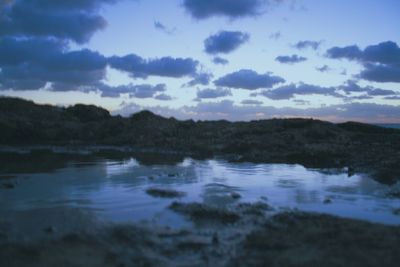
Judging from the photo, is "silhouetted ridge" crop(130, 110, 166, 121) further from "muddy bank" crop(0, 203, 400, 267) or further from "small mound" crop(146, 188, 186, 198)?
"muddy bank" crop(0, 203, 400, 267)

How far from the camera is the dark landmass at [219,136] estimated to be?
18.3 meters

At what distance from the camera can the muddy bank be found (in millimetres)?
5508

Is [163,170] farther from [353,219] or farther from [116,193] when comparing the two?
[353,219]

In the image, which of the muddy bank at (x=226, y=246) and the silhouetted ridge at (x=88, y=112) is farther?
the silhouetted ridge at (x=88, y=112)

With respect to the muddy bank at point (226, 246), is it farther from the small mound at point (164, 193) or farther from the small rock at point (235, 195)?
the small mound at point (164, 193)

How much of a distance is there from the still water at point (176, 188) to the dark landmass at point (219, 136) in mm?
2921

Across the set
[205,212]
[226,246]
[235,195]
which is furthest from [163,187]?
Result: [226,246]

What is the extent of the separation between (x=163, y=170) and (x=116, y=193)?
4.74 meters

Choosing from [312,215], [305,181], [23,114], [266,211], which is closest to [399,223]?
[312,215]

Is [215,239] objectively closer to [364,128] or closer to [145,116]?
[364,128]

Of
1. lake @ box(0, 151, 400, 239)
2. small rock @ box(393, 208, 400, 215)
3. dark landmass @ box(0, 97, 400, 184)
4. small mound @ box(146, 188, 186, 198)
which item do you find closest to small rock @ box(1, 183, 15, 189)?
lake @ box(0, 151, 400, 239)

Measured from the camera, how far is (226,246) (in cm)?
615

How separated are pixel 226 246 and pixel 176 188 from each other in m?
5.14

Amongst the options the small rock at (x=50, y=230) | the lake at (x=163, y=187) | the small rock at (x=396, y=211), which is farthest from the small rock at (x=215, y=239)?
the small rock at (x=396, y=211)
